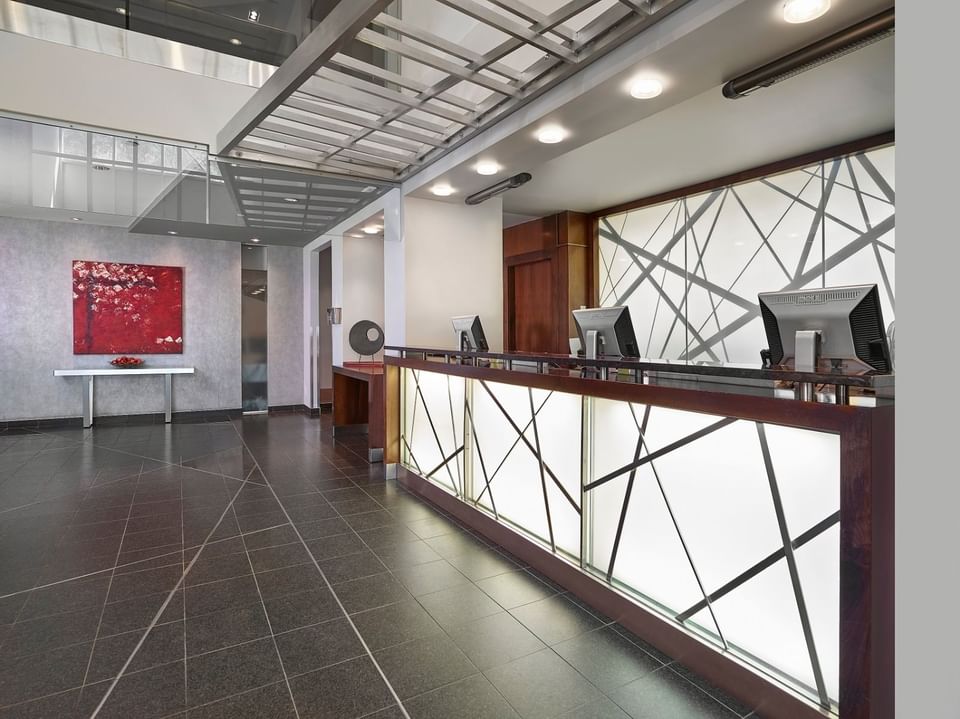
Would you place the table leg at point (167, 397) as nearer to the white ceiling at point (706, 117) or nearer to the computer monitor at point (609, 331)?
the white ceiling at point (706, 117)

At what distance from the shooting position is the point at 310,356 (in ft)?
31.1

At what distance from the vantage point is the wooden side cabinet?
285 inches

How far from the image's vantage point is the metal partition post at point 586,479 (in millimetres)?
2744

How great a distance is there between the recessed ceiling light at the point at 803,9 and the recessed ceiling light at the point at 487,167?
8.08 ft

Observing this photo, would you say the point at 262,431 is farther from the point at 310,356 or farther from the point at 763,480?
the point at 763,480

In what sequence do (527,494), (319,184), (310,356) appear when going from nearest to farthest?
1. (527,494)
2. (319,184)
3. (310,356)

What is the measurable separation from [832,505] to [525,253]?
6676 mm

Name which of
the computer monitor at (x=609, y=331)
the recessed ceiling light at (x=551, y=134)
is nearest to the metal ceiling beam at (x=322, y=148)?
the recessed ceiling light at (x=551, y=134)

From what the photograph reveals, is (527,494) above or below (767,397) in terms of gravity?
below

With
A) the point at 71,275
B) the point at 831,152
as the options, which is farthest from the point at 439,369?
the point at 71,275

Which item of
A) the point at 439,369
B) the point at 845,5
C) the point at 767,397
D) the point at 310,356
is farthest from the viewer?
the point at 310,356

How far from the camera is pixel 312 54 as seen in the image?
116 inches

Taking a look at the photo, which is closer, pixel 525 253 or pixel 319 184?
pixel 319 184

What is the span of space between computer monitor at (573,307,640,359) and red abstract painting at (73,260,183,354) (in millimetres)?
7533
